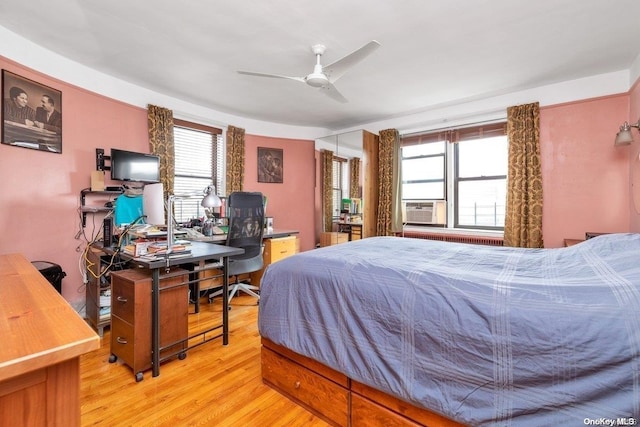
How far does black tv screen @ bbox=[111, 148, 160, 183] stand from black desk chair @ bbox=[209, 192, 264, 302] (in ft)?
3.60

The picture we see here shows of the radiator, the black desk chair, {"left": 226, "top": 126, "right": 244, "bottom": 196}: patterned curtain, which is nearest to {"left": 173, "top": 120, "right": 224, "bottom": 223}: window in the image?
{"left": 226, "top": 126, "right": 244, "bottom": 196}: patterned curtain

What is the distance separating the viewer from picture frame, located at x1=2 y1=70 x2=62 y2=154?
8.11 feet

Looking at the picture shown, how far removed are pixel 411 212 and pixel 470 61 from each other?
2309mm

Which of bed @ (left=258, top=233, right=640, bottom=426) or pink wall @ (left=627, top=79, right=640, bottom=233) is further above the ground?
pink wall @ (left=627, top=79, right=640, bottom=233)

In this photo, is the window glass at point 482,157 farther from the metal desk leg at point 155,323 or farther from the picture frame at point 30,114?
the picture frame at point 30,114

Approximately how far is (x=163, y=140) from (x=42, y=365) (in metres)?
3.68

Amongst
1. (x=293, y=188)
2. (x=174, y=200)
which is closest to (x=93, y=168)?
(x=174, y=200)

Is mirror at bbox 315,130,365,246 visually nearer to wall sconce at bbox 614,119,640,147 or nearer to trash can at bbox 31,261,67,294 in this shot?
wall sconce at bbox 614,119,640,147

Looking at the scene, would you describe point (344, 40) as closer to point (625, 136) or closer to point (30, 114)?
point (625, 136)

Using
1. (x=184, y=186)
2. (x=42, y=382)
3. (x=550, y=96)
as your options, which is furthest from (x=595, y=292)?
(x=184, y=186)

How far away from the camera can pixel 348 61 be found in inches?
89.7

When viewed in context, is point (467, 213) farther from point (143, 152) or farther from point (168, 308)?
point (143, 152)

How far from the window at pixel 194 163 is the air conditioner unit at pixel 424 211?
3051mm

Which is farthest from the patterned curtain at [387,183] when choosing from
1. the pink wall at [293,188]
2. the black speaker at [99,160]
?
the black speaker at [99,160]
